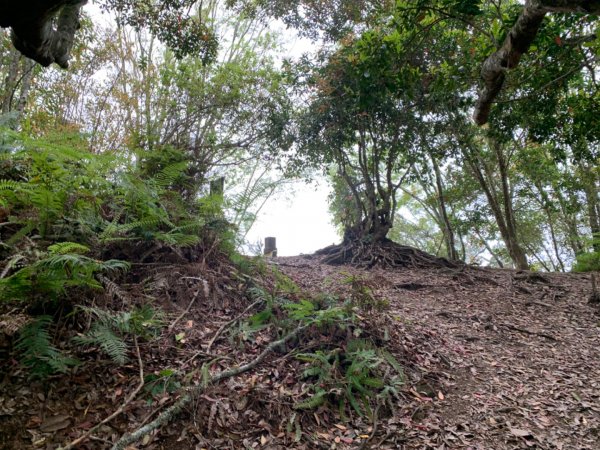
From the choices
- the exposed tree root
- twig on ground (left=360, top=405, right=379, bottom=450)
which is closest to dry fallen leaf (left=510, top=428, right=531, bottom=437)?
twig on ground (left=360, top=405, right=379, bottom=450)

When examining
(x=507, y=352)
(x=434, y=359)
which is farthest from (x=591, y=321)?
(x=434, y=359)

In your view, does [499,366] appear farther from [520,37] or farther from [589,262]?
[589,262]

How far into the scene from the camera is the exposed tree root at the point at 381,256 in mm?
8453

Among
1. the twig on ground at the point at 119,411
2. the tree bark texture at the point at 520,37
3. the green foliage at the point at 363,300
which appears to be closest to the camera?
the twig on ground at the point at 119,411

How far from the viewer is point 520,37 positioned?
3.02m

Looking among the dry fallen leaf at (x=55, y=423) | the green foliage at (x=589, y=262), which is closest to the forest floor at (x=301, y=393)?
the dry fallen leaf at (x=55, y=423)

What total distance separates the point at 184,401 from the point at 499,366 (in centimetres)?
308

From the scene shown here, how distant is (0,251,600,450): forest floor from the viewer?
205 centimetres

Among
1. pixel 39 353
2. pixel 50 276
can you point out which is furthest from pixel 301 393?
pixel 50 276

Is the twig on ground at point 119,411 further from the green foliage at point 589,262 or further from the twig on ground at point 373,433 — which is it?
the green foliage at point 589,262

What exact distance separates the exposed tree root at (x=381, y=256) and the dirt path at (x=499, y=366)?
1814mm

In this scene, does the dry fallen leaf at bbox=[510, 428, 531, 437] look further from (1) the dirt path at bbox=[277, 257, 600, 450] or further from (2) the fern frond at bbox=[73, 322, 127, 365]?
(2) the fern frond at bbox=[73, 322, 127, 365]

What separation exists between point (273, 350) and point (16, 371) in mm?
1712

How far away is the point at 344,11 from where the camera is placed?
8586mm
